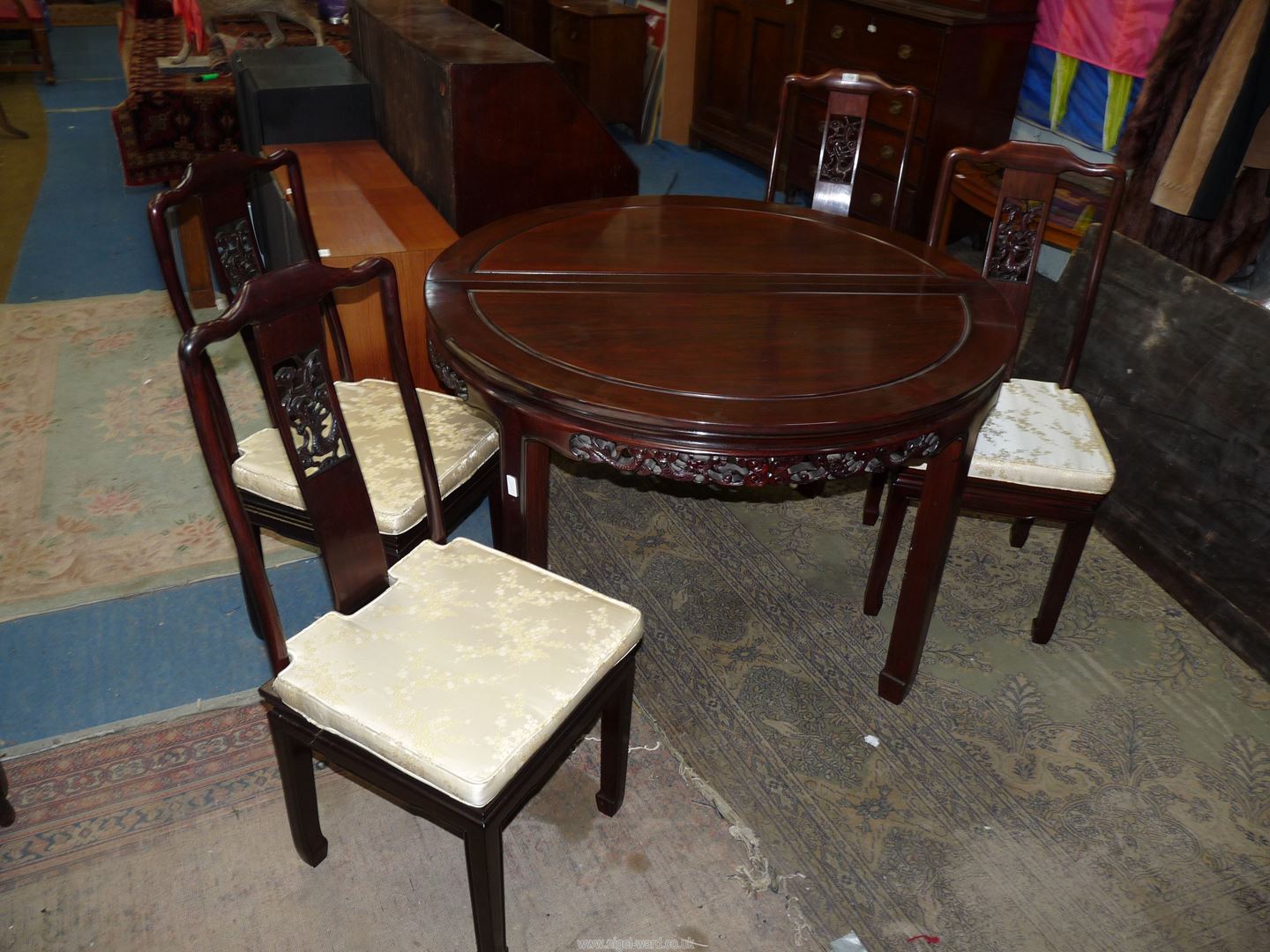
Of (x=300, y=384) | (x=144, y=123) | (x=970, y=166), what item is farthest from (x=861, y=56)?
(x=300, y=384)

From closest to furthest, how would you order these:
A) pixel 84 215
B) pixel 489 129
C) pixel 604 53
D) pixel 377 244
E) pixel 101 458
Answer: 1. pixel 377 244
2. pixel 489 129
3. pixel 101 458
4. pixel 84 215
5. pixel 604 53

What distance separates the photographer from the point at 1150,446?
2457 mm

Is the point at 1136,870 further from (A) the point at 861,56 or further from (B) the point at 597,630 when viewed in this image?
(A) the point at 861,56

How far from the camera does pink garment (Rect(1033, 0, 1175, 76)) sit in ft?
11.0

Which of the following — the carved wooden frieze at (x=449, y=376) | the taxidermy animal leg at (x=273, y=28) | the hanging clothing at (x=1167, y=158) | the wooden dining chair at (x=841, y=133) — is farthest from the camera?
the taxidermy animal leg at (x=273, y=28)

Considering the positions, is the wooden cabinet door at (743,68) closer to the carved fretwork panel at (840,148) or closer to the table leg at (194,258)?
the carved fretwork panel at (840,148)

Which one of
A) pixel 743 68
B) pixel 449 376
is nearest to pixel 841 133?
pixel 449 376

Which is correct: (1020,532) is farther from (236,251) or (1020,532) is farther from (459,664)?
(236,251)

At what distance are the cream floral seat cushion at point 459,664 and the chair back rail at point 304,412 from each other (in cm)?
7

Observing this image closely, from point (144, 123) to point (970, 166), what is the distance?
11.2 ft

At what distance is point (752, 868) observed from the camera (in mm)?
1715

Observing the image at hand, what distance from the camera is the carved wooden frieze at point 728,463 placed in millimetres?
1533

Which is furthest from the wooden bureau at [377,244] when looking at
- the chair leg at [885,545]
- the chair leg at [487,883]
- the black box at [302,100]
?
the chair leg at [487,883]

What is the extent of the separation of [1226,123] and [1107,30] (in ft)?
3.35
